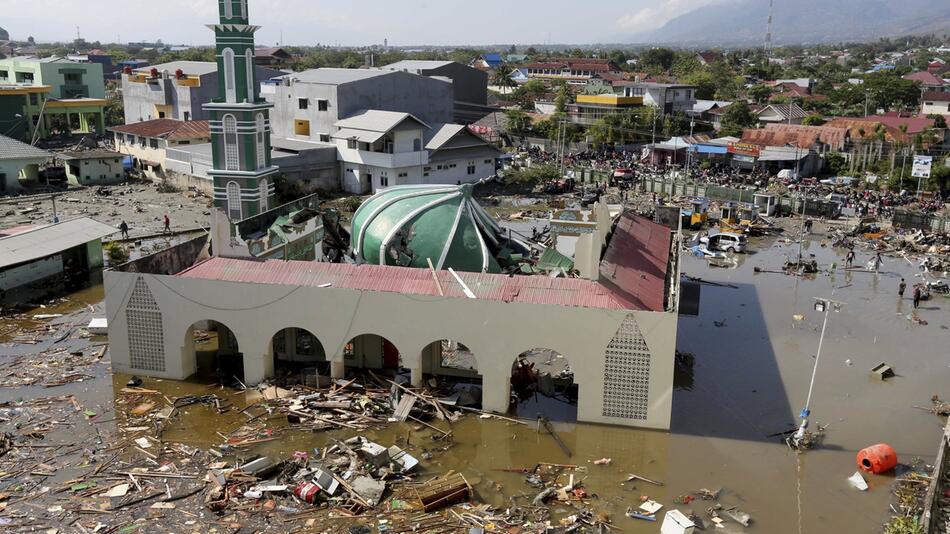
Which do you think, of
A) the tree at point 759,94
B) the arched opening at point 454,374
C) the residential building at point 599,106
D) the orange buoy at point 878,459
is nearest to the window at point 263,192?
the arched opening at point 454,374

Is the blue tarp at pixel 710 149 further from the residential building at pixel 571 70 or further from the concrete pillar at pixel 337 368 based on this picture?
the residential building at pixel 571 70

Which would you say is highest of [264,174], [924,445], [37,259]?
[264,174]

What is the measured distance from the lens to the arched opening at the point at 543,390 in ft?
60.4

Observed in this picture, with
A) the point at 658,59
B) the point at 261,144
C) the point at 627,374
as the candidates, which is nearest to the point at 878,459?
the point at 627,374

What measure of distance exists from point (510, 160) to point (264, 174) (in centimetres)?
2733

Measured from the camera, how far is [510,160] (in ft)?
176

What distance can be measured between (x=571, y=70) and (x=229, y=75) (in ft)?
298

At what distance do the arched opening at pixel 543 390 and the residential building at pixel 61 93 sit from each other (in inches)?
1942

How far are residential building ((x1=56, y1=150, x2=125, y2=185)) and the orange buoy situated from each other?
41.7 metres

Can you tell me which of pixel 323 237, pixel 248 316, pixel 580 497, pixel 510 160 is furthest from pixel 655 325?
pixel 510 160

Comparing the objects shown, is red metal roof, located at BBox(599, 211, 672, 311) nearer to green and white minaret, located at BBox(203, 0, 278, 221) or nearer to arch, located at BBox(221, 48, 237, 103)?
green and white minaret, located at BBox(203, 0, 278, 221)

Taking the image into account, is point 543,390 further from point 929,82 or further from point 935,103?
point 929,82

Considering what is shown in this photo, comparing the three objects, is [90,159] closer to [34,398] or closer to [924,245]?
[34,398]

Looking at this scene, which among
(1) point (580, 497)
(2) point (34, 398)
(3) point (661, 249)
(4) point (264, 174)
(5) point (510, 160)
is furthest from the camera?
(5) point (510, 160)
